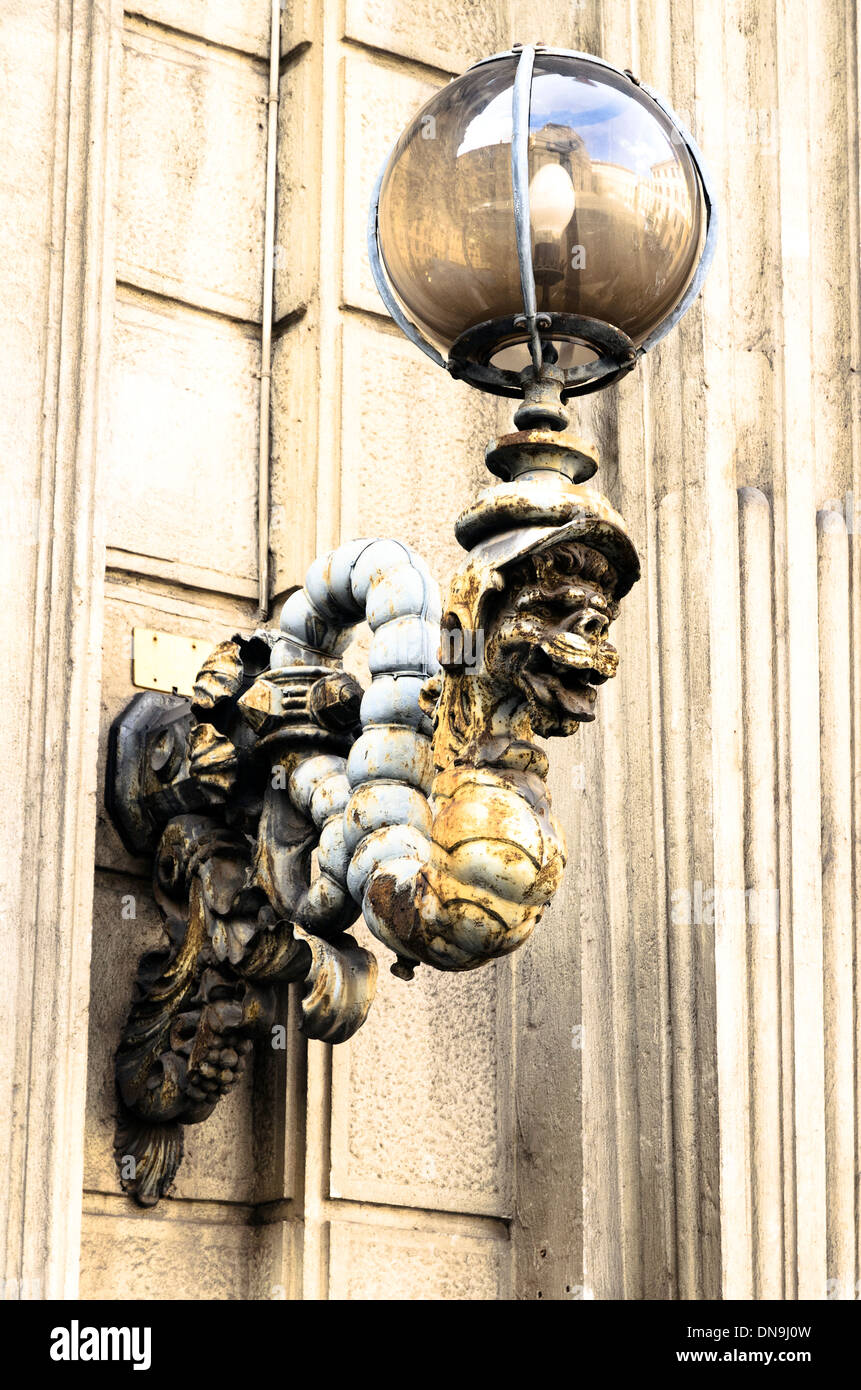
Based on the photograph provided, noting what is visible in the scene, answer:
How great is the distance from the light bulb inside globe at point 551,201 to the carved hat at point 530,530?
0.76 ft

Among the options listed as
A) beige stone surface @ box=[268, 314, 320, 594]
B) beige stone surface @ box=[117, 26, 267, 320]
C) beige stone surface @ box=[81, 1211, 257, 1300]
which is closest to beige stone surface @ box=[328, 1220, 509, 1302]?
beige stone surface @ box=[81, 1211, 257, 1300]

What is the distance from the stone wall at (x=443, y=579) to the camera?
2.58 metres

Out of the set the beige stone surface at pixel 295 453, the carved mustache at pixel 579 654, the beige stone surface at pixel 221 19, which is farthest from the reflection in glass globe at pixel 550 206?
the beige stone surface at pixel 221 19

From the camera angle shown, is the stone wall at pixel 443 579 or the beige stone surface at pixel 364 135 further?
the beige stone surface at pixel 364 135

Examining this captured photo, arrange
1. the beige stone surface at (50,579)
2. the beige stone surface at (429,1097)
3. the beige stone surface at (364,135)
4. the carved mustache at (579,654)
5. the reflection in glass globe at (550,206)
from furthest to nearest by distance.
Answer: the beige stone surface at (364,135) < the beige stone surface at (429,1097) < the beige stone surface at (50,579) < the reflection in glass globe at (550,206) < the carved mustache at (579,654)

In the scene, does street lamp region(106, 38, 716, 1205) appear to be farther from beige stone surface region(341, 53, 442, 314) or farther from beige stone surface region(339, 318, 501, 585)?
beige stone surface region(341, 53, 442, 314)

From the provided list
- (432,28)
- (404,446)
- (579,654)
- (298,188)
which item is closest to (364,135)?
(298,188)

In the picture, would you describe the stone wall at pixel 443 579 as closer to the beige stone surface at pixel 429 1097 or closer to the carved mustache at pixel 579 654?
the beige stone surface at pixel 429 1097

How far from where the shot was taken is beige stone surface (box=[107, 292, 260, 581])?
280 cm

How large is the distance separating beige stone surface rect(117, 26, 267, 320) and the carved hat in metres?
0.87

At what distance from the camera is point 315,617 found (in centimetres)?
256

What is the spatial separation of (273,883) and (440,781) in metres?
0.45

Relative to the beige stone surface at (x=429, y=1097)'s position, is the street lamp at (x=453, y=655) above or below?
above
